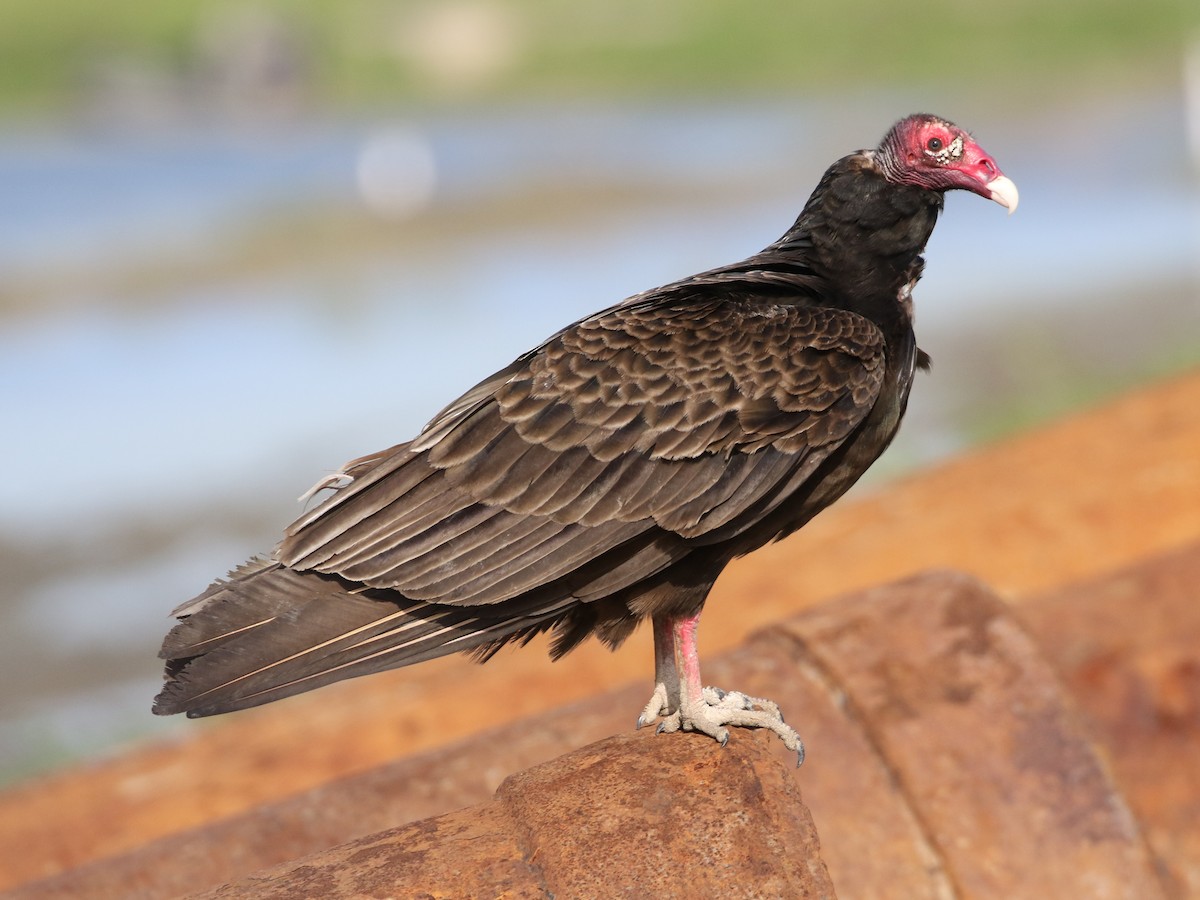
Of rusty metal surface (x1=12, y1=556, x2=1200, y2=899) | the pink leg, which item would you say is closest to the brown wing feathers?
the pink leg

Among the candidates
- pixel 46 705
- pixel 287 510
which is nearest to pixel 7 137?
pixel 287 510

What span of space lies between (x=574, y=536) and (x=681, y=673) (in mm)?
348

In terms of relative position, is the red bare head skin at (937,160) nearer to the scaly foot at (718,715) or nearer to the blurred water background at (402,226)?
the scaly foot at (718,715)

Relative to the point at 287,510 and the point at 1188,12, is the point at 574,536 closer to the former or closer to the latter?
the point at 287,510

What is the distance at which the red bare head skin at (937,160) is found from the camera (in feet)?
10.1

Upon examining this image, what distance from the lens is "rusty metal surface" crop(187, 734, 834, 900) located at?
2.20 metres

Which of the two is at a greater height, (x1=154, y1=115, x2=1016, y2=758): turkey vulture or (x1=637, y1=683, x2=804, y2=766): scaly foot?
(x1=154, y1=115, x2=1016, y2=758): turkey vulture

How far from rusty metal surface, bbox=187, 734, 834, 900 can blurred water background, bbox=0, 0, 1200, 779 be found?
4.72 metres

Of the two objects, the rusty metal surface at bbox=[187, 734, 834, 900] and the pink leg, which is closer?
the rusty metal surface at bbox=[187, 734, 834, 900]

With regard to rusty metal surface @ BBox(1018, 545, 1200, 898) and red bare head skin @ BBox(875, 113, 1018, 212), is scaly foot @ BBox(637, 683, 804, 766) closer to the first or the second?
rusty metal surface @ BBox(1018, 545, 1200, 898)

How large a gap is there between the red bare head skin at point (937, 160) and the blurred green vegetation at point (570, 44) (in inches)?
692

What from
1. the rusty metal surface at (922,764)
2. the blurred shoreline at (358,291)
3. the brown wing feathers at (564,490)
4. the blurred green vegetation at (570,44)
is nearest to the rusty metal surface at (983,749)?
the rusty metal surface at (922,764)

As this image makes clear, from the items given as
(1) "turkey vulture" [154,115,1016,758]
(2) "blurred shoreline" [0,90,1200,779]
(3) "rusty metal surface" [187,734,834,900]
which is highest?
(2) "blurred shoreline" [0,90,1200,779]

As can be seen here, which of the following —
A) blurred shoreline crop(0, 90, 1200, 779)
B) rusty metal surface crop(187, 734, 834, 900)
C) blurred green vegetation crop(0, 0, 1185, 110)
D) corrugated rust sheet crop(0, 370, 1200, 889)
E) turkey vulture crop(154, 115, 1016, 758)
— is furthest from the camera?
blurred green vegetation crop(0, 0, 1185, 110)
